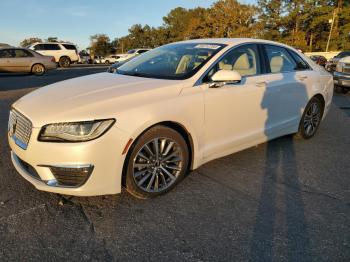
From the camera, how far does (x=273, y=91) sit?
4488 mm

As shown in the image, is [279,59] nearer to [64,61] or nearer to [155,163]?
[155,163]

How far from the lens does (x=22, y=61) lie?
1691 cm

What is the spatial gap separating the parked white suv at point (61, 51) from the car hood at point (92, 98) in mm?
22903

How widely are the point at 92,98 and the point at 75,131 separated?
0.42 meters

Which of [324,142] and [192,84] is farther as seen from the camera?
[324,142]

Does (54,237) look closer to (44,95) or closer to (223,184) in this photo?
(44,95)

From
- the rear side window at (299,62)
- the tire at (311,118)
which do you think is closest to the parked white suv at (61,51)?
the rear side window at (299,62)

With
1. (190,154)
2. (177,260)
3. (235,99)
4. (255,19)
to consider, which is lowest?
(177,260)

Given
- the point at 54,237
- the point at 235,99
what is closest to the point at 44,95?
the point at 54,237

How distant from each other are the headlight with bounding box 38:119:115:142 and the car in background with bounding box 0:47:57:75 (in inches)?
612

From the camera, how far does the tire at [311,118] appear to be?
537 cm

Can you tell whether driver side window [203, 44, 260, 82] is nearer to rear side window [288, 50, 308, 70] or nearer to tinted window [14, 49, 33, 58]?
rear side window [288, 50, 308, 70]

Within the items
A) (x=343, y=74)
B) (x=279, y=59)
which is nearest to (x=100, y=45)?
(x=343, y=74)

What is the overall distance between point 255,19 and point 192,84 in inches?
2530
